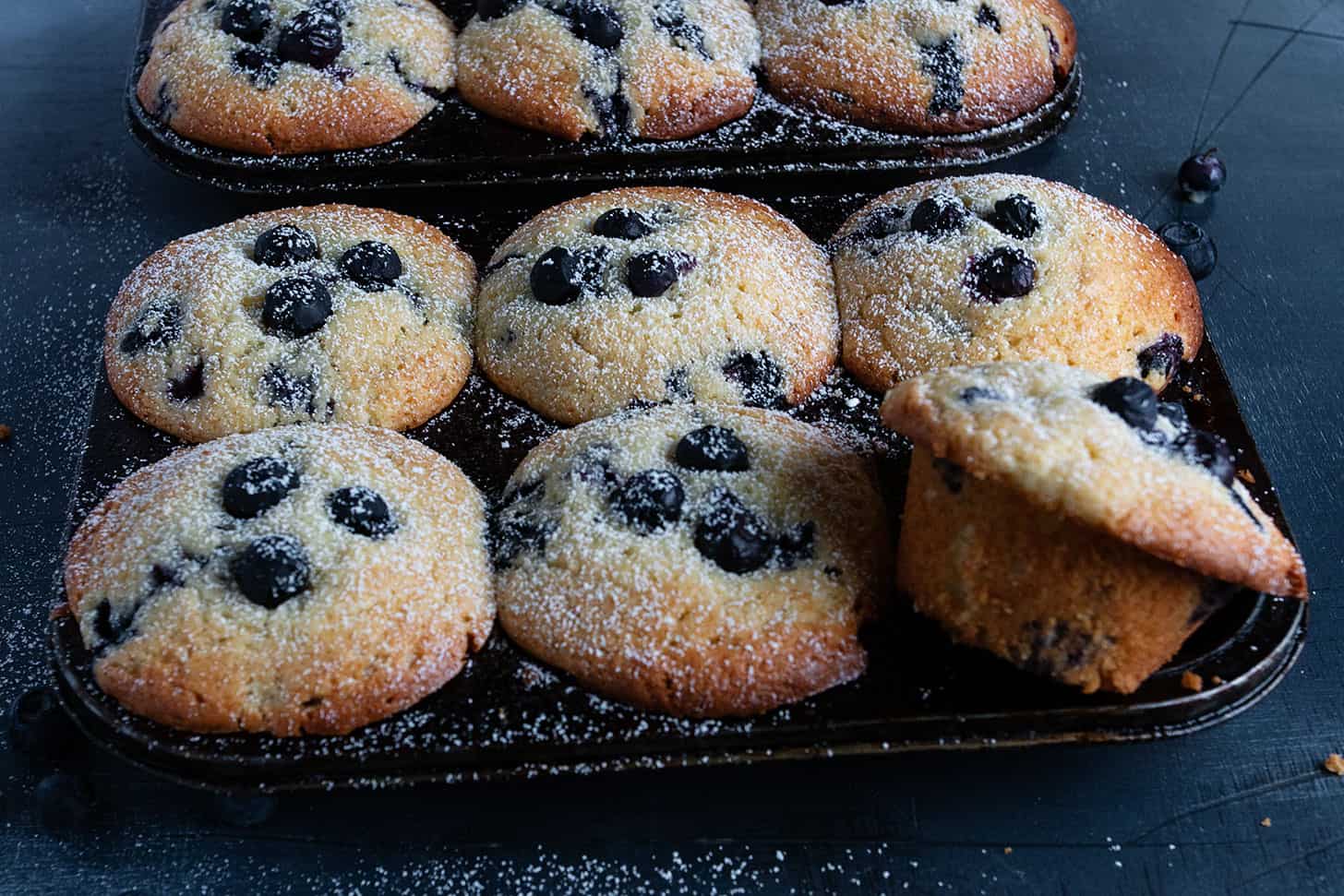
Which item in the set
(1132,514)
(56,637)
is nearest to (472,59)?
(56,637)

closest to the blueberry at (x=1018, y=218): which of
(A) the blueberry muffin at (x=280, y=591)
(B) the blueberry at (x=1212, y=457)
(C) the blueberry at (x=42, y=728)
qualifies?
(B) the blueberry at (x=1212, y=457)

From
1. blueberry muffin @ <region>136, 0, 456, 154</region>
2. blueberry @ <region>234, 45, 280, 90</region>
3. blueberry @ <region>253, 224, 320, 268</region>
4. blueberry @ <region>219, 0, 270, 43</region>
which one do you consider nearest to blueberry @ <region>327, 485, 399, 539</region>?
blueberry @ <region>253, 224, 320, 268</region>

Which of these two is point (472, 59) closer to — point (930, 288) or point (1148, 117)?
point (930, 288)

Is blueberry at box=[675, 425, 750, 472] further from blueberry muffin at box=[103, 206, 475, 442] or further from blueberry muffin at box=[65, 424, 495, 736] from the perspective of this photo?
blueberry muffin at box=[103, 206, 475, 442]

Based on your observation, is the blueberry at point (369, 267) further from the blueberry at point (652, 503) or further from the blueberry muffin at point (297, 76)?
the blueberry at point (652, 503)

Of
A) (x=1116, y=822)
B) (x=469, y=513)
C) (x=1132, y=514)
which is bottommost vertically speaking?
(x=1116, y=822)

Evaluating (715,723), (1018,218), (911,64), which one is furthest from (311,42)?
(715,723)
